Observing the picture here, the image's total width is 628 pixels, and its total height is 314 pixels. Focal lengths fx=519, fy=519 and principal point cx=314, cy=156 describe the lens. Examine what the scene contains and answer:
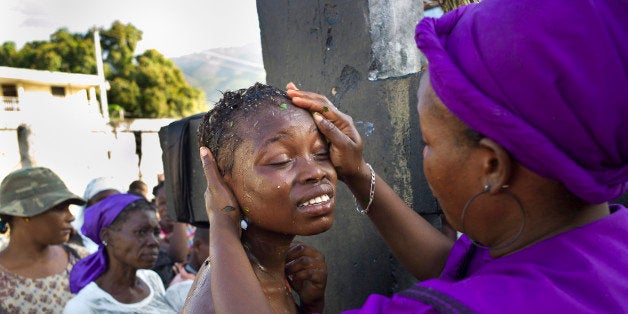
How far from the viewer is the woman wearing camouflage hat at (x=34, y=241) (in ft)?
12.3

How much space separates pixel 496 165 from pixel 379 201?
74 centimetres

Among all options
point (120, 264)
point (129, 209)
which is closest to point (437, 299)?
point (120, 264)

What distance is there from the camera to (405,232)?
74.7 inches

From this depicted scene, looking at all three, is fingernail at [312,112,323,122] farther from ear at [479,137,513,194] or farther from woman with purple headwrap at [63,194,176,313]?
woman with purple headwrap at [63,194,176,313]

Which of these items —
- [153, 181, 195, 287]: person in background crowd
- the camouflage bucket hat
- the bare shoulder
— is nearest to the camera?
→ the bare shoulder

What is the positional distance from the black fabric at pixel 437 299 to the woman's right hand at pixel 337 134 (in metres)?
0.64

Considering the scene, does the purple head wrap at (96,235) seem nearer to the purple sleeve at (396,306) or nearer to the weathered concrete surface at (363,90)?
the weathered concrete surface at (363,90)

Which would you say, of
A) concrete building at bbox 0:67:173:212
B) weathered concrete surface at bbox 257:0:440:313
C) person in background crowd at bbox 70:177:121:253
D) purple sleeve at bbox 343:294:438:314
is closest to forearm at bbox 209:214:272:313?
purple sleeve at bbox 343:294:438:314

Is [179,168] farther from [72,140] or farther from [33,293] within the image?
[72,140]

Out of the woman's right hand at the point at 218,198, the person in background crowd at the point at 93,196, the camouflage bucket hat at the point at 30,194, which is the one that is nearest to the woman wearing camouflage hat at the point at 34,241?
the camouflage bucket hat at the point at 30,194

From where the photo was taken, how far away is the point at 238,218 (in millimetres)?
1669

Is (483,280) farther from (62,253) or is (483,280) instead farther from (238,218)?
(62,253)

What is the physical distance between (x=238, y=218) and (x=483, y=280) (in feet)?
2.62

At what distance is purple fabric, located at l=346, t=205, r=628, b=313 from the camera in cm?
111
